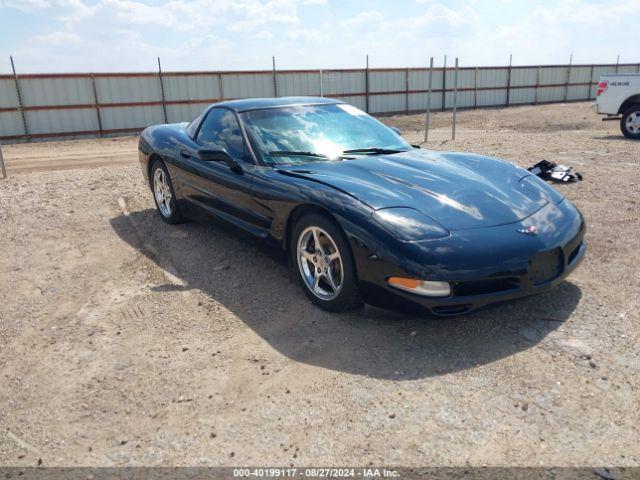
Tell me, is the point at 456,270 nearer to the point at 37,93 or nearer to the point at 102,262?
the point at 102,262

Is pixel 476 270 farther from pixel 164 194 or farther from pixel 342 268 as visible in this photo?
pixel 164 194

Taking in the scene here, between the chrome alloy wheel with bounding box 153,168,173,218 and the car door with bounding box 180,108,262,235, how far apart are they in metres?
0.54

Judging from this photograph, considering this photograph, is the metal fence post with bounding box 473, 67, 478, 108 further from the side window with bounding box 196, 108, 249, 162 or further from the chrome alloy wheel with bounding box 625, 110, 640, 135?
the side window with bounding box 196, 108, 249, 162

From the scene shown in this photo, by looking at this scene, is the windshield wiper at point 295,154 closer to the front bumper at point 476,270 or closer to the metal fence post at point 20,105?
the front bumper at point 476,270

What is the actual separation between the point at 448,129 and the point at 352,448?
59.8 ft

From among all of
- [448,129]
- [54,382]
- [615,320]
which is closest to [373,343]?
[615,320]

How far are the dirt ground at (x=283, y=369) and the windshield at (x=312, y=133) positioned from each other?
3.06 feet

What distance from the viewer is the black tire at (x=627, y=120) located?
1225 cm

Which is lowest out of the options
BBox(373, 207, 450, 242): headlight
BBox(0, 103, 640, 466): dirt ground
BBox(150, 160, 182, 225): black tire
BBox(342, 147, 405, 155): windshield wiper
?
BBox(0, 103, 640, 466): dirt ground

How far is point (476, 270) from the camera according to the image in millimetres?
3000

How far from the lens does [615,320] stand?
11.2 feet

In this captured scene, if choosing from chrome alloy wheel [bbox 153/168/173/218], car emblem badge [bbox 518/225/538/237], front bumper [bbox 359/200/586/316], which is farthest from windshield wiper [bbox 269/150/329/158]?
chrome alloy wheel [bbox 153/168/173/218]

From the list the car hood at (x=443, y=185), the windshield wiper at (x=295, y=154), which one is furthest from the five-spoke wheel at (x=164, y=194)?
the car hood at (x=443, y=185)

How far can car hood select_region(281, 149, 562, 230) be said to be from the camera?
3.34 metres
